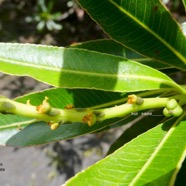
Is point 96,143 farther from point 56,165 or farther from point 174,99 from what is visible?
point 174,99

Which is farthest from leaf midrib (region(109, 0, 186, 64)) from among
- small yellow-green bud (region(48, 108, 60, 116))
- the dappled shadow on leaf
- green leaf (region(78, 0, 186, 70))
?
the dappled shadow on leaf

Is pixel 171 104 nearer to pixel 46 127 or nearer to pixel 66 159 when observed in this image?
pixel 46 127

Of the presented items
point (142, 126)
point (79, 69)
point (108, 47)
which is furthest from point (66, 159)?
point (79, 69)

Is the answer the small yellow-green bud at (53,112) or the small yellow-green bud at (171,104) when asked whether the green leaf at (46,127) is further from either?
the small yellow-green bud at (53,112)

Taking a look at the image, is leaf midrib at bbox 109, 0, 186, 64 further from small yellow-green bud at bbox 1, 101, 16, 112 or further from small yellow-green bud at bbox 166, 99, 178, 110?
small yellow-green bud at bbox 1, 101, 16, 112

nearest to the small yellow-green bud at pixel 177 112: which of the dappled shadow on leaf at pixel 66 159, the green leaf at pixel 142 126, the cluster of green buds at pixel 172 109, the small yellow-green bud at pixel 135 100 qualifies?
the cluster of green buds at pixel 172 109
